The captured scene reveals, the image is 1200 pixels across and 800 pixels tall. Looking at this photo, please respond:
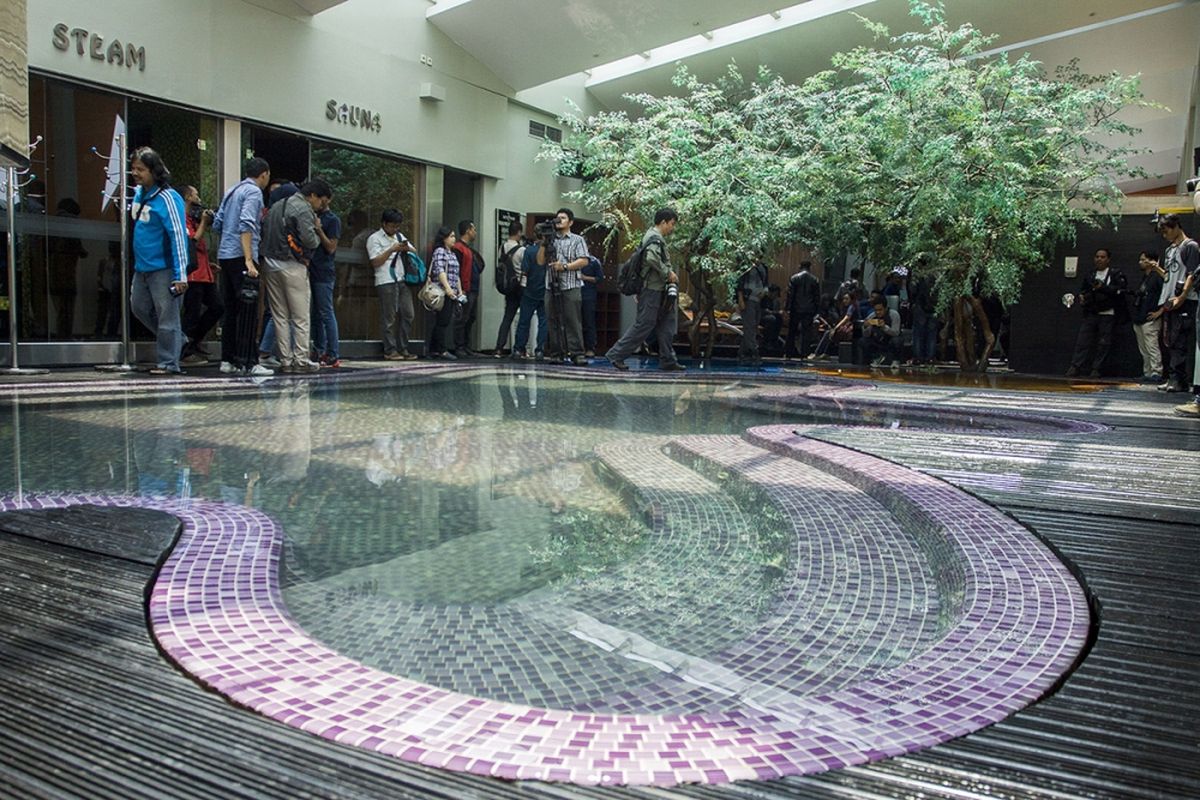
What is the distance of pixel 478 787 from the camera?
4.59ft

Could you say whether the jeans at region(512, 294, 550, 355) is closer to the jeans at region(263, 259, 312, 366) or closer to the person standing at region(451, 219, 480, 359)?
the person standing at region(451, 219, 480, 359)

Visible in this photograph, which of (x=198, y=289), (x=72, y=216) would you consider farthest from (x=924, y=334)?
(x=72, y=216)

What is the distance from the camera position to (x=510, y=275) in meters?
13.9

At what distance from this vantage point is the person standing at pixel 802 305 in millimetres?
16828

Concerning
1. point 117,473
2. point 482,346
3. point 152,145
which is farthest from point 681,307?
point 117,473

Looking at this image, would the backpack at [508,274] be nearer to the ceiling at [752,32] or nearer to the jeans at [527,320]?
the jeans at [527,320]

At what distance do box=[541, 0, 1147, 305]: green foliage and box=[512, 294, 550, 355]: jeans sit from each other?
2.35 meters

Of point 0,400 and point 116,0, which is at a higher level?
point 116,0

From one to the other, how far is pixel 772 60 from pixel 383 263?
7.89 m

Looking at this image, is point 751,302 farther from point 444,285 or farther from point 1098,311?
point 1098,311

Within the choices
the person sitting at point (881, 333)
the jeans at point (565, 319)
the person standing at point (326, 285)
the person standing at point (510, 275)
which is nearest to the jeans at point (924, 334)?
the person sitting at point (881, 333)

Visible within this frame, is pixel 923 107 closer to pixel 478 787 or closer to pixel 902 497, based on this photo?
pixel 902 497

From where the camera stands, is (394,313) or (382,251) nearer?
(382,251)

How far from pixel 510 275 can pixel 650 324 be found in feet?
12.6
